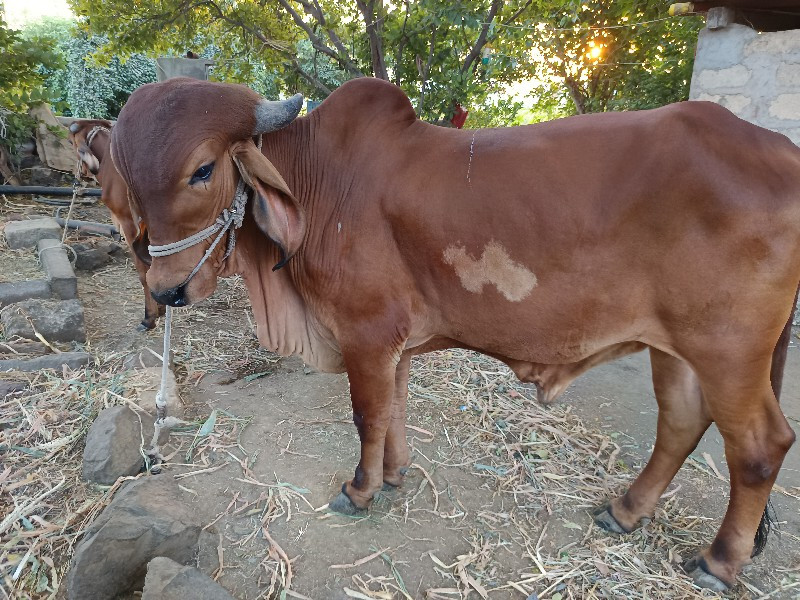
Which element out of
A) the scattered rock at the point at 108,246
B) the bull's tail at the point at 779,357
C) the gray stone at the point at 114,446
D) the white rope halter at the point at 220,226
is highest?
the white rope halter at the point at 220,226

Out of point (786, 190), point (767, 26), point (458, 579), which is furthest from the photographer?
point (767, 26)

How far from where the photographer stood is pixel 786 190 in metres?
1.52

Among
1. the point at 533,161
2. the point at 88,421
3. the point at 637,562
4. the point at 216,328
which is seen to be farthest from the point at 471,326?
the point at 216,328

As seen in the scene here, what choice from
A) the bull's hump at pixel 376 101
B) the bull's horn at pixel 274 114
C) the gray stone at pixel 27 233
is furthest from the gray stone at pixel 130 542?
the gray stone at pixel 27 233

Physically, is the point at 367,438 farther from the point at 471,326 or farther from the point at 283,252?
the point at 283,252

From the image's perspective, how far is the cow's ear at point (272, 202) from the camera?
1.76 meters

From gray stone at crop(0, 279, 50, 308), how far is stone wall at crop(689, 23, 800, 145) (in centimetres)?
558

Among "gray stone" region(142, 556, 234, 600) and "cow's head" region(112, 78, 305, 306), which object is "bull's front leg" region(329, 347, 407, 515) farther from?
"gray stone" region(142, 556, 234, 600)

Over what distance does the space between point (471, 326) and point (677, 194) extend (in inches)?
30.1

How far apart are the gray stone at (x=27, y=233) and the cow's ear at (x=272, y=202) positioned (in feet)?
15.9

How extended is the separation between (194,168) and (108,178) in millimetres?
2742

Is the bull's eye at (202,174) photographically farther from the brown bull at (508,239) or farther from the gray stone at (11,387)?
the gray stone at (11,387)

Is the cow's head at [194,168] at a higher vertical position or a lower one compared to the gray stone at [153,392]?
higher

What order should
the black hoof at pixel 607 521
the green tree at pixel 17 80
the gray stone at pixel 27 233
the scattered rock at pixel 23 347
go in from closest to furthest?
the black hoof at pixel 607 521 < the scattered rock at pixel 23 347 < the gray stone at pixel 27 233 < the green tree at pixel 17 80
